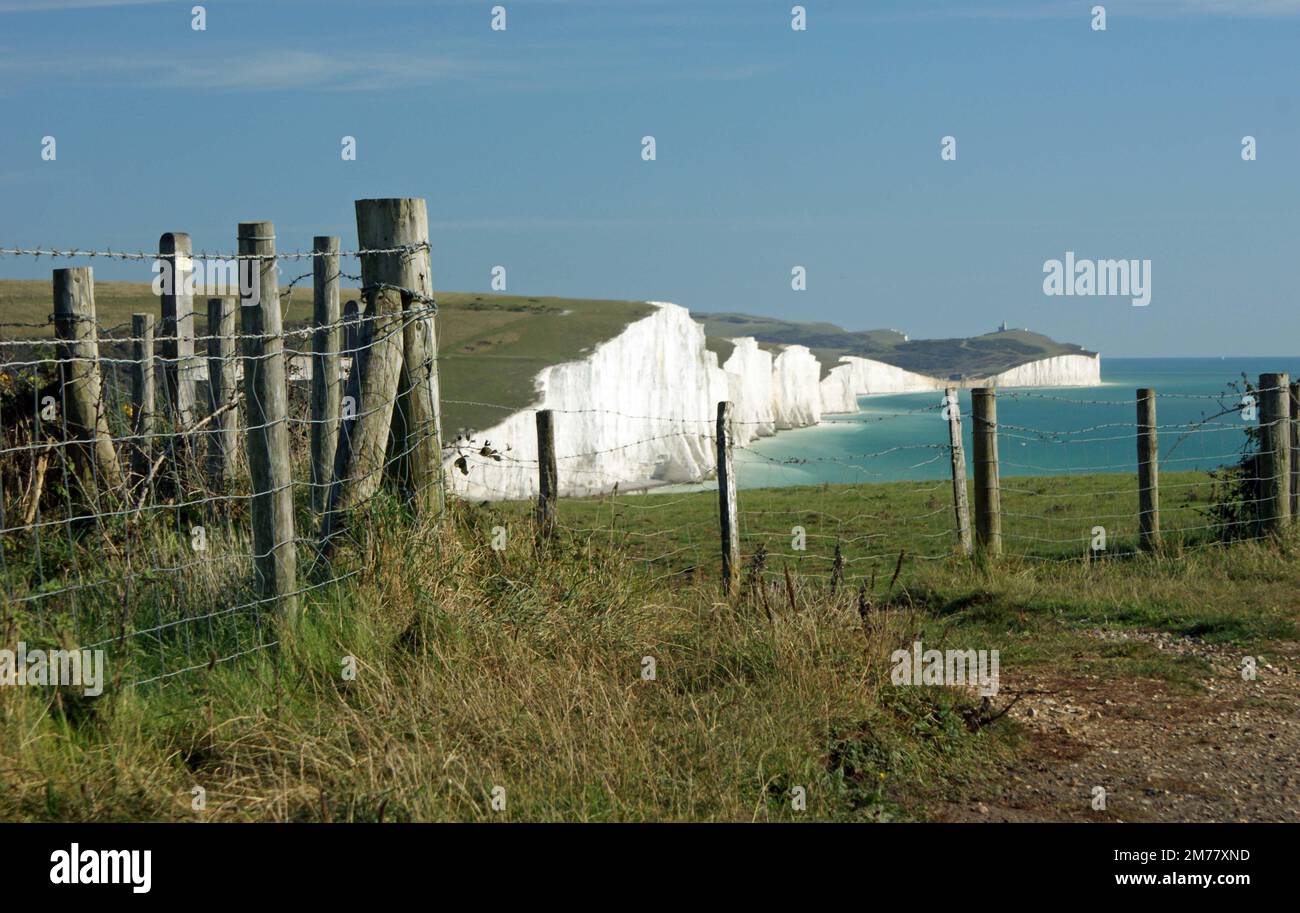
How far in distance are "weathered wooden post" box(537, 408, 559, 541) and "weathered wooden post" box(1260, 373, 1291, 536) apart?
23.0 ft

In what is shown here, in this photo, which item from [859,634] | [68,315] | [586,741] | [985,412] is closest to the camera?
[586,741]

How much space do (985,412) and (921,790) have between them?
6.65 meters

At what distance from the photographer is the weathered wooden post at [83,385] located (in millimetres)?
8312

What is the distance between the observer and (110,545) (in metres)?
5.67

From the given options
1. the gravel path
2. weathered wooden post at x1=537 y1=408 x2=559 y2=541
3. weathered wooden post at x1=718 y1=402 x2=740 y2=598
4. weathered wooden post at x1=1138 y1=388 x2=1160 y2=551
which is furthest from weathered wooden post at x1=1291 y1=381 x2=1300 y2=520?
weathered wooden post at x1=537 y1=408 x2=559 y2=541

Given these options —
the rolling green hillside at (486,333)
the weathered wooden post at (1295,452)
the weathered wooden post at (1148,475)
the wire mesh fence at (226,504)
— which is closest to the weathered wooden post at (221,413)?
the wire mesh fence at (226,504)

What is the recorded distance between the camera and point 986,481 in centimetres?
1136

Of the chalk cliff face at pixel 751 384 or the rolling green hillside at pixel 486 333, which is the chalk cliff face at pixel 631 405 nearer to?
the rolling green hillside at pixel 486 333

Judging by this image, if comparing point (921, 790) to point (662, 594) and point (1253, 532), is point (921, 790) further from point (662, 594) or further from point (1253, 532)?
point (1253, 532)

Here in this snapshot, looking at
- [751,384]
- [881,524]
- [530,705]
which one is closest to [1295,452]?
[881,524]

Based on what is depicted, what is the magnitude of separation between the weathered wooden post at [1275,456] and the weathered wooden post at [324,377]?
28.1 ft

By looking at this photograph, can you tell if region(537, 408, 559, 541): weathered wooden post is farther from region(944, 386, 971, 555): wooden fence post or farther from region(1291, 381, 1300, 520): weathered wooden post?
region(1291, 381, 1300, 520): weathered wooden post

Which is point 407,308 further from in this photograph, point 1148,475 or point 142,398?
point 1148,475
